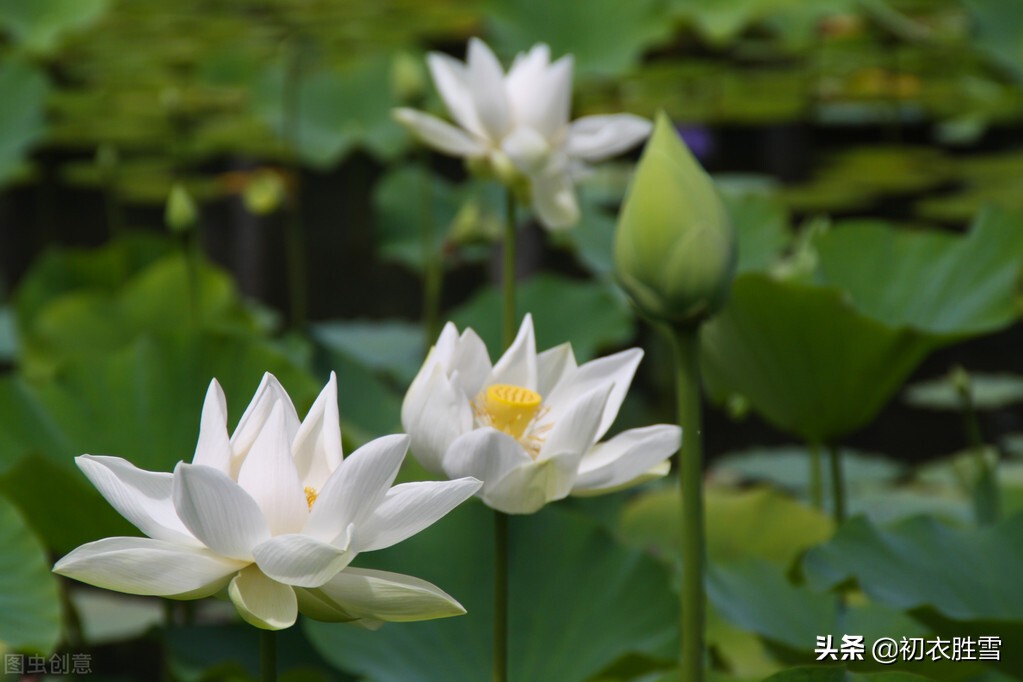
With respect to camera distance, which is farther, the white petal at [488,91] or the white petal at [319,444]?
the white petal at [488,91]

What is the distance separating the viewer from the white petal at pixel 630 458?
0.67 metres

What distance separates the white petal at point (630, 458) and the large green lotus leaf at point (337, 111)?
2.00m

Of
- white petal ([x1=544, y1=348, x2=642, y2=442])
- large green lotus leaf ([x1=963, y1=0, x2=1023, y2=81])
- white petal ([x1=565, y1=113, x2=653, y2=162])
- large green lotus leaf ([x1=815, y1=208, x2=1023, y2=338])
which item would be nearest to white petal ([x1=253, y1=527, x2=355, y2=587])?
white petal ([x1=544, y1=348, x2=642, y2=442])

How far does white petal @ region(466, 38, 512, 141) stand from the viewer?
1.20 meters

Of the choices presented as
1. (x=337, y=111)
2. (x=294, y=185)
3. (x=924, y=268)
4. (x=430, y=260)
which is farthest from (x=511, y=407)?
(x=337, y=111)

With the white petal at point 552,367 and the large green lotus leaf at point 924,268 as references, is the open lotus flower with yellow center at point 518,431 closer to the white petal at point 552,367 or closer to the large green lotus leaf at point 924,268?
the white petal at point 552,367

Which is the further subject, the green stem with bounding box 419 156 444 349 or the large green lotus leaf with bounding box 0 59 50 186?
the large green lotus leaf with bounding box 0 59 50 186

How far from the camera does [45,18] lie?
2.95 m

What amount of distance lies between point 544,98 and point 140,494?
0.74 metres

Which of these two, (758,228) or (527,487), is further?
(758,228)

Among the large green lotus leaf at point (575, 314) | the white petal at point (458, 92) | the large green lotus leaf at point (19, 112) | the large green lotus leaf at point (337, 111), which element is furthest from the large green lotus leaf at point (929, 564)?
the large green lotus leaf at point (337, 111)

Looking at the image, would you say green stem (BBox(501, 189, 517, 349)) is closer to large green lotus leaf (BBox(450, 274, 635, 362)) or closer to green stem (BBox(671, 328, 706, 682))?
green stem (BBox(671, 328, 706, 682))

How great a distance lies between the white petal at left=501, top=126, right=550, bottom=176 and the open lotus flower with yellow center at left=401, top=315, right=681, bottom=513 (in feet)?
1.61

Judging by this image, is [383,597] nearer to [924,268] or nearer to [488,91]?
[488,91]
